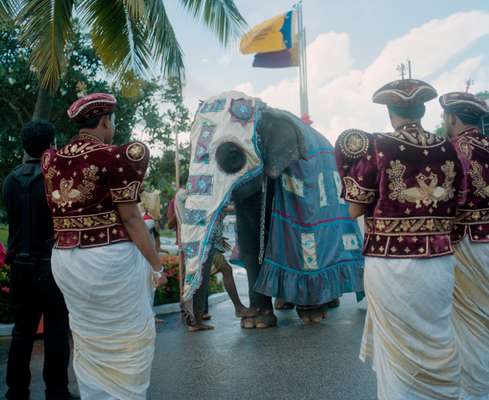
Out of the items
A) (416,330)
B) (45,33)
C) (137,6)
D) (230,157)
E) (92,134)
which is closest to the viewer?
(416,330)

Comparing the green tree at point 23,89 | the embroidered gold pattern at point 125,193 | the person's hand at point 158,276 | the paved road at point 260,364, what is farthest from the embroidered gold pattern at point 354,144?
the green tree at point 23,89

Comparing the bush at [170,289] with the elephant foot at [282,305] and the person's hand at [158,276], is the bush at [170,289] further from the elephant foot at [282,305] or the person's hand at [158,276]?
the person's hand at [158,276]

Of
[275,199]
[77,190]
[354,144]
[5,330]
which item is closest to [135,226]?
[77,190]

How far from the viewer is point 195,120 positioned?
19.6ft

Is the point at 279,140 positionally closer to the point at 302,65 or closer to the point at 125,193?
the point at 125,193

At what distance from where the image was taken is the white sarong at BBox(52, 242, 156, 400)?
2.98 m

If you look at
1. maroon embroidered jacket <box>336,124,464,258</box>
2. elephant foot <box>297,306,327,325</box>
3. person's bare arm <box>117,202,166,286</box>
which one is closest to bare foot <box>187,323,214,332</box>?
elephant foot <box>297,306,327,325</box>

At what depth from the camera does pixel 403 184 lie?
2881 millimetres

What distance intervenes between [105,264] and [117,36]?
616cm

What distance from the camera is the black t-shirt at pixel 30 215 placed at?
12.3 ft

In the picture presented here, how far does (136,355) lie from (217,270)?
13.3 ft

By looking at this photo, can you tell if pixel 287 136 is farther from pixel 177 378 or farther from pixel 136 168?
pixel 136 168

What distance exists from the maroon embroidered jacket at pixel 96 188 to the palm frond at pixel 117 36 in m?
5.52

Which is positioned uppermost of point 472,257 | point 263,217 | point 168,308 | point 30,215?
point 30,215
